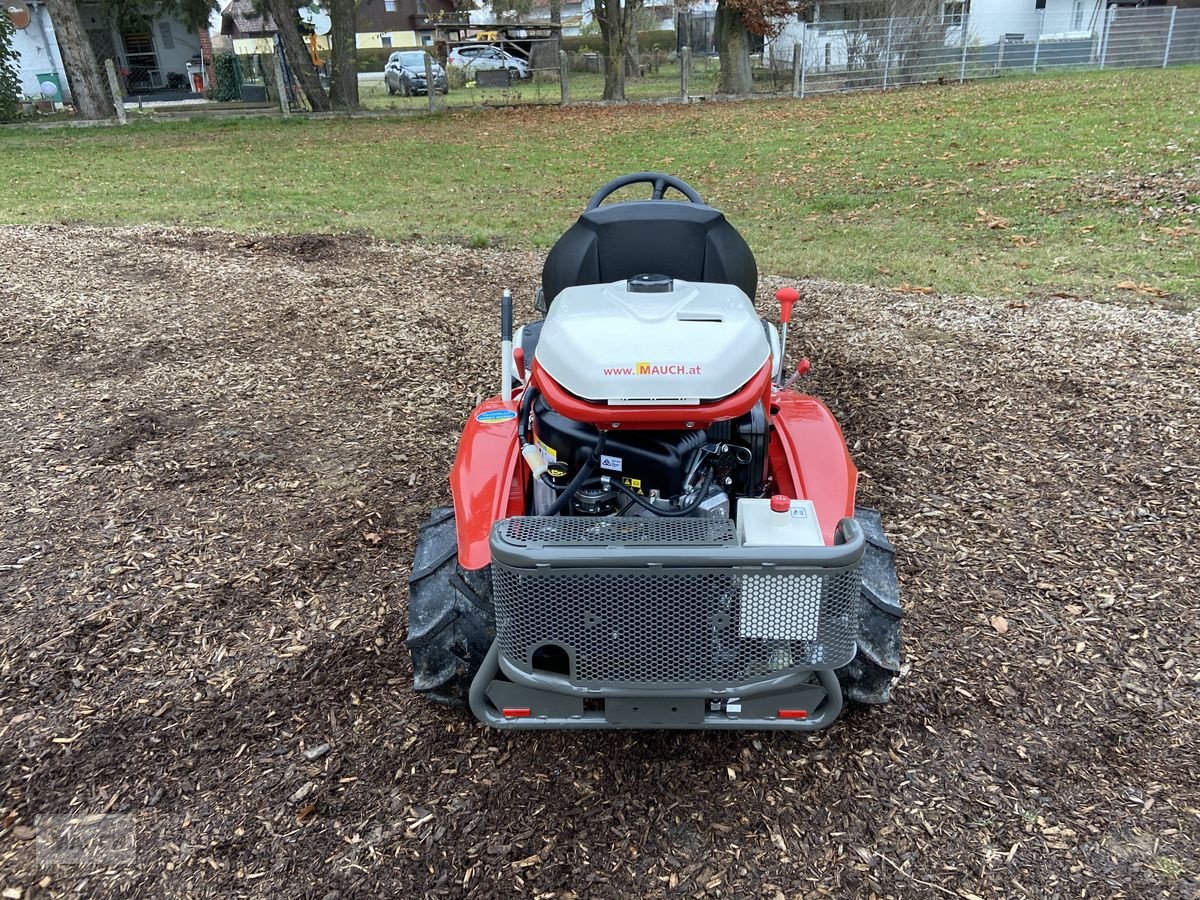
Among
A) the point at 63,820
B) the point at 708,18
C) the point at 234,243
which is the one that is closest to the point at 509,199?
the point at 234,243

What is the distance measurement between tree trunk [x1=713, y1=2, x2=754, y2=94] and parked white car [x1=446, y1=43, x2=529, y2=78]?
10.9 metres

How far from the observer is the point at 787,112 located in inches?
688

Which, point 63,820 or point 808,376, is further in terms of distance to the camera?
point 808,376

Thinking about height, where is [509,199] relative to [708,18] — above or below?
below

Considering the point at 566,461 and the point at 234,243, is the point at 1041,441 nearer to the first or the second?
the point at 566,461

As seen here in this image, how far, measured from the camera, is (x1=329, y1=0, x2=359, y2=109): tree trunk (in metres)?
20.5

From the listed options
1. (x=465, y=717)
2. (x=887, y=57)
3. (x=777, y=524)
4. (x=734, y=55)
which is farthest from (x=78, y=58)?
(x=777, y=524)

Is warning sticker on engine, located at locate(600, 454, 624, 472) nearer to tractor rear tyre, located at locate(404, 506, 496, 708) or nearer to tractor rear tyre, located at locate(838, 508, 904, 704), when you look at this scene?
tractor rear tyre, located at locate(404, 506, 496, 708)

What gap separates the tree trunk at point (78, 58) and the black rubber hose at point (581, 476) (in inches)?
834

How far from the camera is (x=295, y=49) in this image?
20.3 meters

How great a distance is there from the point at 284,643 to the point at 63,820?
0.83 metres

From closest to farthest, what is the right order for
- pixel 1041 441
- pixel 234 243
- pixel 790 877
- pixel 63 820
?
1. pixel 790 877
2. pixel 63 820
3. pixel 1041 441
4. pixel 234 243

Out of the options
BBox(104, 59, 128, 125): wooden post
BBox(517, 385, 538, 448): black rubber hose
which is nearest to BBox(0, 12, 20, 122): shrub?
BBox(104, 59, 128, 125): wooden post

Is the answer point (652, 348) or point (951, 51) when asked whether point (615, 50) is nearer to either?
point (951, 51)
